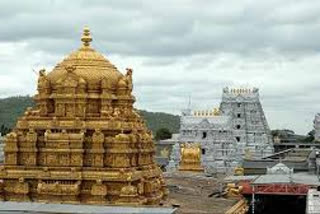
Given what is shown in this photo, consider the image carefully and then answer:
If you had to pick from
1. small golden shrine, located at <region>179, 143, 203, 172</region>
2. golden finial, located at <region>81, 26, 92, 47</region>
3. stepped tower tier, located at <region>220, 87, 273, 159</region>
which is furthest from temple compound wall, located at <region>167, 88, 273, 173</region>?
golden finial, located at <region>81, 26, 92, 47</region>

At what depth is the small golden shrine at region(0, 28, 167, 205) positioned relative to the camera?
81.9 feet

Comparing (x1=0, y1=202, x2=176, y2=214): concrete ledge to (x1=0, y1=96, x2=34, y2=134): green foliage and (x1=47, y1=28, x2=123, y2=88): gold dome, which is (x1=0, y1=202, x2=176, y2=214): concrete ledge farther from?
(x1=0, y1=96, x2=34, y2=134): green foliage

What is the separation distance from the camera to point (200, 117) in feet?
177

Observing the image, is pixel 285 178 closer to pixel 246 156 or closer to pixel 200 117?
pixel 200 117

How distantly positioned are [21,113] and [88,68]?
122 m

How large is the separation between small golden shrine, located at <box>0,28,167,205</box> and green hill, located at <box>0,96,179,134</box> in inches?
4331

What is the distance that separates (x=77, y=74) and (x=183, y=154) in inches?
755

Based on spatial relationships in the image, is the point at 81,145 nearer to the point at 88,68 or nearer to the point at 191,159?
the point at 88,68

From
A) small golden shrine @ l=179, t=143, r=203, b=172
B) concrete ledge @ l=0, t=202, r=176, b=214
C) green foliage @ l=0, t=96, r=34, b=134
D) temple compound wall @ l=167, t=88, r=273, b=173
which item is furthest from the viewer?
green foliage @ l=0, t=96, r=34, b=134

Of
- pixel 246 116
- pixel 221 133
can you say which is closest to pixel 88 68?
pixel 221 133

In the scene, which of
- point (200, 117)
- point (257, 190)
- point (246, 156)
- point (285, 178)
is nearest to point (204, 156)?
point (200, 117)

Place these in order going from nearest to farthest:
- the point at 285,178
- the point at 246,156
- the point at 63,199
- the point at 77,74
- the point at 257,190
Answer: the point at 63,199, the point at 77,74, the point at 257,190, the point at 285,178, the point at 246,156

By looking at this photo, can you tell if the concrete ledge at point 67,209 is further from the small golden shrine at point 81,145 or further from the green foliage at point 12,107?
the green foliage at point 12,107

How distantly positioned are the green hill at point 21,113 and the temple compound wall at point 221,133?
260ft
